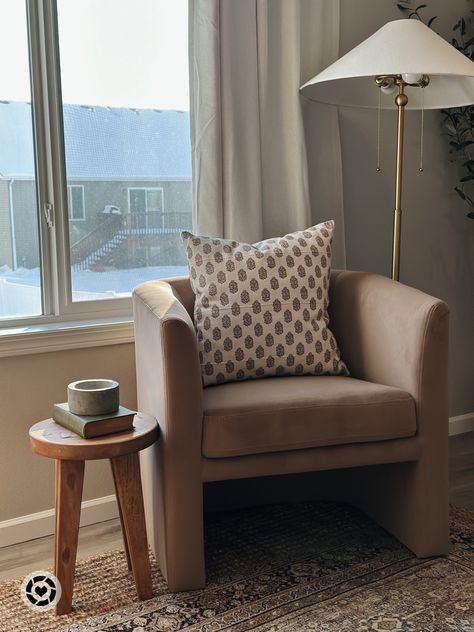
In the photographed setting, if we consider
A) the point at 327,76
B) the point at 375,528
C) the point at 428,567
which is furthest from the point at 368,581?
the point at 327,76

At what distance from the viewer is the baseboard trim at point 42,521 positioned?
7.61ft

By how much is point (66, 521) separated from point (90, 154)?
1184 millimetres

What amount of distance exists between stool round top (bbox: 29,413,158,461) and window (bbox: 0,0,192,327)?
25.5 inches

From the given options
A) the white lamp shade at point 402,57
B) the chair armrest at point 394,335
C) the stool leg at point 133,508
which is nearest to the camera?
the stool leg at point 133,508

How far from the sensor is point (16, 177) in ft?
7.72

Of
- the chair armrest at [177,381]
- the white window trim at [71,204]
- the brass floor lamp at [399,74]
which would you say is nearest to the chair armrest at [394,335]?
the brass floor lamp at [399,74]

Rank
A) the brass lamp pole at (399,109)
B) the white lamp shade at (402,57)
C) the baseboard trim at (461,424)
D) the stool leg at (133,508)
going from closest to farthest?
the stool leg at (133,508)
the white lamp shade at (402,57)
the brass lamp pole at (399,109)
the baseboard trim at (461,424)

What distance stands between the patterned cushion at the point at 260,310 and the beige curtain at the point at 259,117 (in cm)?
31

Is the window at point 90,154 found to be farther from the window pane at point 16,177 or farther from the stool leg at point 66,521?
the stool leg at point 66,521

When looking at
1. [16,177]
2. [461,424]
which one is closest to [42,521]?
[16,177]

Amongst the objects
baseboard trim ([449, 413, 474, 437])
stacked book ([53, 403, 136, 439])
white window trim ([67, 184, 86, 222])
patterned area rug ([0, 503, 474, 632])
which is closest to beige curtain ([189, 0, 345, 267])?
white window trim ([67, 184, 86, 222])

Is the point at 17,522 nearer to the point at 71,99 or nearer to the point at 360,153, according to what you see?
the point at 71,99

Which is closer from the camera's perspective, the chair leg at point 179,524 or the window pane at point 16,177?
the chair leg at point 179,524

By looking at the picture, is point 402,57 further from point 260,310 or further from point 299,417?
point 299,417
